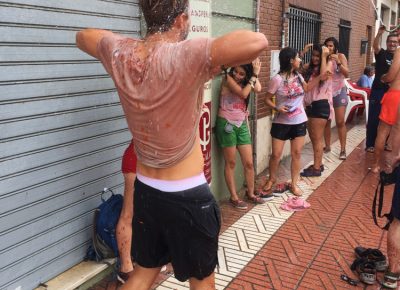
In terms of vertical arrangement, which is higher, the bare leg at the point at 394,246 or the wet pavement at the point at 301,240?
the bare leg at the point at 394,246

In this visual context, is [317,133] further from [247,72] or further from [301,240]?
[301,240]

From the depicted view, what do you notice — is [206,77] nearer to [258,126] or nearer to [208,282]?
[208,282]

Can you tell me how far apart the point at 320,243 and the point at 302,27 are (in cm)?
515

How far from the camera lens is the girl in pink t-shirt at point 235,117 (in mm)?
4797

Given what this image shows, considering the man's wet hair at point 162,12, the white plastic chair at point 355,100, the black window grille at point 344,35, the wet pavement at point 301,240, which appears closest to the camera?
the man's wet hair at point 162,12

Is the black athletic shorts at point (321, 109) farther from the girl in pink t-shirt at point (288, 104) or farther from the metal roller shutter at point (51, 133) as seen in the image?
the metal roller shutter at point (51, 133)

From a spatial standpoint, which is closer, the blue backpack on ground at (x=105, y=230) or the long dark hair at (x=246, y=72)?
the blue backpack on ground at (x=105, y=230)

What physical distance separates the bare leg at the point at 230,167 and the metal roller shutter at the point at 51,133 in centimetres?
168

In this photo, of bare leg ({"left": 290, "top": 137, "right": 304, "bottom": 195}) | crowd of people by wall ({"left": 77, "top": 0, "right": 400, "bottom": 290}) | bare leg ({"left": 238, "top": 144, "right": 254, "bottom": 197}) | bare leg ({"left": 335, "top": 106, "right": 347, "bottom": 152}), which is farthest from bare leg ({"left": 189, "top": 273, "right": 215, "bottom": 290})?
bare leg ({"left": 335, "top": 106, "right": 347, "bottom": 152})

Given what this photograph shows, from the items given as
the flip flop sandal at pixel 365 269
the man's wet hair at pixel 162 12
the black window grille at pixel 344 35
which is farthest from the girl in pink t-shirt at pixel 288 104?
the black window grille at pixel 344 35

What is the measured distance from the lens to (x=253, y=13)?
18.8 ft

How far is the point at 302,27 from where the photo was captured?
8117mm

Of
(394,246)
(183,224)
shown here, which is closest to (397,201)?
(394,246)

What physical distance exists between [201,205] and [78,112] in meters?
1.59
